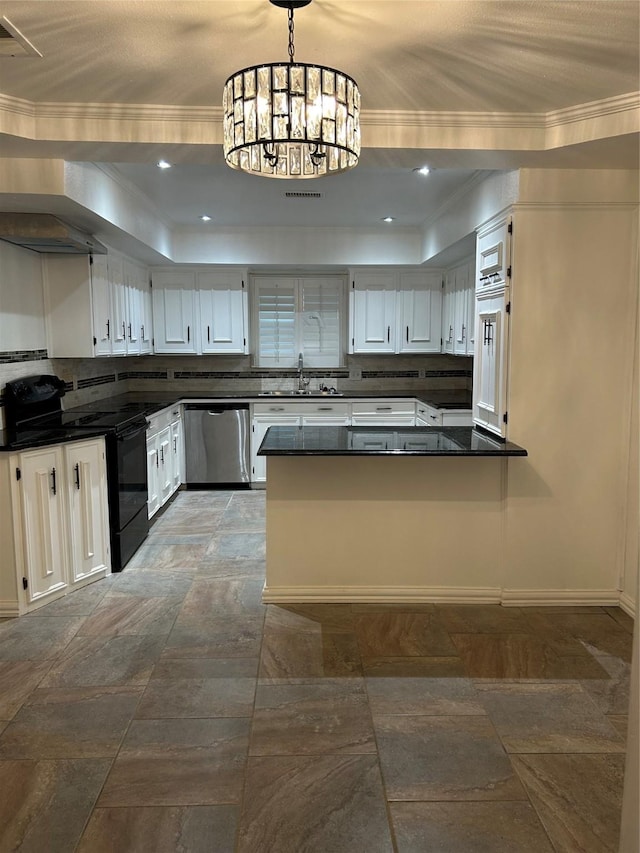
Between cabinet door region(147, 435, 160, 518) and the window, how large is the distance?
2.00 meters

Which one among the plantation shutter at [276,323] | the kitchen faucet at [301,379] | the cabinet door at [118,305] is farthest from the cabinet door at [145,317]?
the kitchen faucet at [301,379]

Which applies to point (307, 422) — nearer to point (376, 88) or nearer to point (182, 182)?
point (182, 182)

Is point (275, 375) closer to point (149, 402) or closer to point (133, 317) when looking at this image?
point (149, 402)

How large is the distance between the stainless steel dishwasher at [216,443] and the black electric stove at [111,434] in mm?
1481

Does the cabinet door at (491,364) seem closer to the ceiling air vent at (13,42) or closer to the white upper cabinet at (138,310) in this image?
the ceiling air vent at (13,42)

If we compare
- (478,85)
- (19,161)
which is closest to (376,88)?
(478,85)

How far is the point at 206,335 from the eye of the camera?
6164 millimetres

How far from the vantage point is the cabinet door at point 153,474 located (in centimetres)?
475

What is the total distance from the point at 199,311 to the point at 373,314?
1781mm

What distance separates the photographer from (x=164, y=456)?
5.29 metres

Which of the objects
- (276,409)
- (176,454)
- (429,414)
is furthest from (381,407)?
(176,454)

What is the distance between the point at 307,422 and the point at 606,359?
331 centimetres

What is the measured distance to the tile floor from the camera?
1857mm

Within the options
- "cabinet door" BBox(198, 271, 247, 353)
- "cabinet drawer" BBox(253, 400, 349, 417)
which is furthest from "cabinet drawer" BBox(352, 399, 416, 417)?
"cabinet door" BBox(198, 271, 247, 353)
